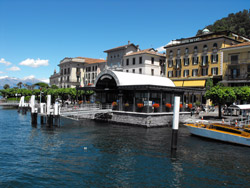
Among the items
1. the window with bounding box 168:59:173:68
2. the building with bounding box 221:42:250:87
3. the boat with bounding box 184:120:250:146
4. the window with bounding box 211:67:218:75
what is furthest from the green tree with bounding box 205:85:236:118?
the window with bounding box 168:59:173:68

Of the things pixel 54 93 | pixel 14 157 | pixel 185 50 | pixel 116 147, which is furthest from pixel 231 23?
pixel 14 157

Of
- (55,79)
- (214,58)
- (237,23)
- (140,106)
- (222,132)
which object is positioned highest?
(237,23)

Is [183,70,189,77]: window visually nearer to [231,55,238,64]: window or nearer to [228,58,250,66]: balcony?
[228,58,250,66]: balcony

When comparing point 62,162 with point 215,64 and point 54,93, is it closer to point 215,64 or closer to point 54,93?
point 215,64

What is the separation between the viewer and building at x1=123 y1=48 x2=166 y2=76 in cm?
6925

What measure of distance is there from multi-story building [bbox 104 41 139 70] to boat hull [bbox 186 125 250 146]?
51.1 metres

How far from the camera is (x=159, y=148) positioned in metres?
22.7

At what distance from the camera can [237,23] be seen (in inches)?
3799

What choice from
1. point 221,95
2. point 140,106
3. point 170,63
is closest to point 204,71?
point 170,63

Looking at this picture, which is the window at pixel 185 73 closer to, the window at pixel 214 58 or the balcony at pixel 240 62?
the window at pixel 214 58

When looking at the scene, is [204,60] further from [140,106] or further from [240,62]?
[140,106]

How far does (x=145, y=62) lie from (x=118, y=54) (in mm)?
13452

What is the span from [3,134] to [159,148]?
694 inches

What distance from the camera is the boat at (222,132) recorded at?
24.1 m
